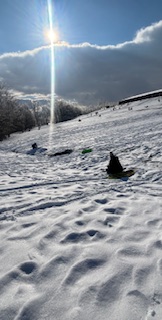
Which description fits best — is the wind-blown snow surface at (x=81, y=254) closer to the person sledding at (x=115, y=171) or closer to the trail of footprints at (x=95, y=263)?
the trail of footprints at (x=95, y=263)

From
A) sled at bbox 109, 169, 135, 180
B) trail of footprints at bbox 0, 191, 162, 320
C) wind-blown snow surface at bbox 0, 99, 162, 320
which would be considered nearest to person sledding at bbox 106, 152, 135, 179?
sled at bbox 109, 169, 135, 180

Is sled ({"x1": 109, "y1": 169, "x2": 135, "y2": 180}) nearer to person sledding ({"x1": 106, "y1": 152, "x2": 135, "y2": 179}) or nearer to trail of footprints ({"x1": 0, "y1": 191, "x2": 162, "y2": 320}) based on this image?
person sledding ({"x1": 106, "y1": 152, "x2": 135, "y2": 179})

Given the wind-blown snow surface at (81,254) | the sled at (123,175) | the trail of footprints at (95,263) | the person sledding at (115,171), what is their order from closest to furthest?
the wind-blown snow surface at (81,254) → the trail of footprints at (95,263) → the sled at (123,175) → the person sledding at (115,171)

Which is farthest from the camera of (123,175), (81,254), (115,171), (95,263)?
(115,171)

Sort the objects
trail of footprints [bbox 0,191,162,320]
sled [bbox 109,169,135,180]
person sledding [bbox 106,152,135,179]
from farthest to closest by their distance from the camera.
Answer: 1. person sledding [bbox 106,152,135,179]
2. sled [bbox 109,169,135,180]
3. trail of footprints [bbox 0,191,162,320]

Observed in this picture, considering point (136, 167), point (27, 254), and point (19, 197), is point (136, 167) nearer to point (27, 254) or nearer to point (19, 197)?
point (19, 197)

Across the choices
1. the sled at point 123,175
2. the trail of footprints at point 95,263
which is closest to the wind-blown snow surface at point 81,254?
the trail of footprints at point 95,263

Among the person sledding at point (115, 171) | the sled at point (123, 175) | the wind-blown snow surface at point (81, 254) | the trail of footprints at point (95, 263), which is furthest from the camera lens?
the person sledding at point (115, 171)

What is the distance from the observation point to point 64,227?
147 inches

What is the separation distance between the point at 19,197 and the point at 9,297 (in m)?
3.29

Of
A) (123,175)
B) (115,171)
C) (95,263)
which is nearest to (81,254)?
(95,263)

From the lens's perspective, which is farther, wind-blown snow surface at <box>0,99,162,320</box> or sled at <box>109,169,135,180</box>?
sled at <box>109,169,135,180</box>

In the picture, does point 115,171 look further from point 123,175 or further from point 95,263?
point 95,263

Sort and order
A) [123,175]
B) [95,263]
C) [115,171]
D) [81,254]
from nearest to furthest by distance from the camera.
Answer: [95,263] → [81,254] → [123,175] → [115,171]
